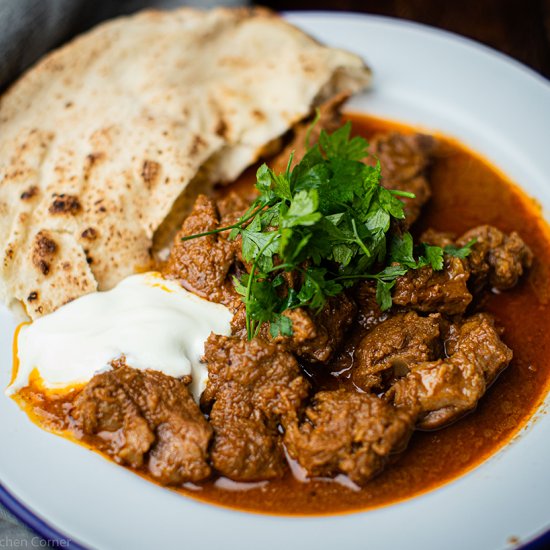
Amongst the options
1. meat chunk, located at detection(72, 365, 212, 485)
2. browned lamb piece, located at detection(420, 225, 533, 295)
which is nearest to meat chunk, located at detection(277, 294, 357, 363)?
meat chunk, located at detection(72, 365, 212, 485)

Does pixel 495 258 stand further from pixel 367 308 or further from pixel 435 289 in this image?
pixel 367 308

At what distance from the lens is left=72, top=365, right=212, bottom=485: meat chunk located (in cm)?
364

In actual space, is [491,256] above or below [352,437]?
above

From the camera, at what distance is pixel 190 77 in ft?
18.2

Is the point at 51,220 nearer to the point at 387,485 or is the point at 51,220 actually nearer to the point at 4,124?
the point at 4,124

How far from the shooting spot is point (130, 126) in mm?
5137

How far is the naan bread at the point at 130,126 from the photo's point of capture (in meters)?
4.57

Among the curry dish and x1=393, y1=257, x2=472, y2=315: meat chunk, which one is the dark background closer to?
the curry dish

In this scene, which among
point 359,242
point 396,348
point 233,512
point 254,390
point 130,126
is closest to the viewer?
point 233,512

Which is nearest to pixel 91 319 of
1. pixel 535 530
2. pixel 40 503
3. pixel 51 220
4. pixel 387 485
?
pixel 51 220

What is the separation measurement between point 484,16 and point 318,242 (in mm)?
4306

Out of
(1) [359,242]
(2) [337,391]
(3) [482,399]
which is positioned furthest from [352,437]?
(1) [359,242]

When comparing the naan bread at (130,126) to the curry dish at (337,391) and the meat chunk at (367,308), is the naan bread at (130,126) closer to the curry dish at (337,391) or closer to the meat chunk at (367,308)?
the curry dish at (337,391)

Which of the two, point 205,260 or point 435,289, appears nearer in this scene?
point 435,289
